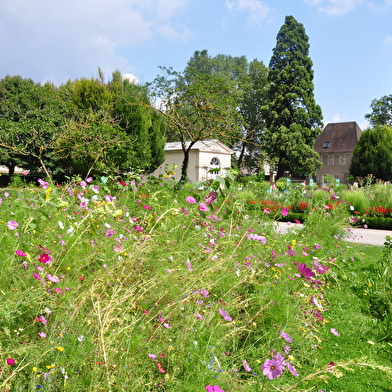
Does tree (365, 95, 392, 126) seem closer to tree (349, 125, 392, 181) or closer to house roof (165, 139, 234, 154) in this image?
tree (349, 125, 392, 181)

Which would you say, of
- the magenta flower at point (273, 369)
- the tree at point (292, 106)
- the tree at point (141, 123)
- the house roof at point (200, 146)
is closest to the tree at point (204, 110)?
the tree at point (141, 123)

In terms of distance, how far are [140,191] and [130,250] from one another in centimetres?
341

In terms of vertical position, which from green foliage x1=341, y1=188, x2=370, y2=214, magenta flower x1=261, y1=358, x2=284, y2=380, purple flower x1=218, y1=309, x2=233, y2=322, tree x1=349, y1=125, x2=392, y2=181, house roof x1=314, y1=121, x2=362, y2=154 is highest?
house roof x1=314, y1=121, x2=362, y2=154

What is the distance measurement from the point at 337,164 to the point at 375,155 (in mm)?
15455

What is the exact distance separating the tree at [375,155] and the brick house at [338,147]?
1309 centimetres

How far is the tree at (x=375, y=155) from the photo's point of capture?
2884 centimetres

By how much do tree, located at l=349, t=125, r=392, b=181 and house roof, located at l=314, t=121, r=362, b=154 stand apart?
13.4 m

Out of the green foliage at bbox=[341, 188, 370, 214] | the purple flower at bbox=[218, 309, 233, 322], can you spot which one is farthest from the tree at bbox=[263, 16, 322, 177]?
the purple flower at bbox=[218, 309, 233, 322]

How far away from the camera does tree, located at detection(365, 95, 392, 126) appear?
41.5 meters

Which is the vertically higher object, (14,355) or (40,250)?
(40,250)

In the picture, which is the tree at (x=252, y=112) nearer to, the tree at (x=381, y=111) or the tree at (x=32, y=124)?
the tree at (x=381, y=111)

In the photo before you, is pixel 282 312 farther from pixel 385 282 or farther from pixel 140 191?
pixel 140 191

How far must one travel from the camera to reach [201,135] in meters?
18.6

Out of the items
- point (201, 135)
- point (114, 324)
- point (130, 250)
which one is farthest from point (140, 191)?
point (201, 135)
